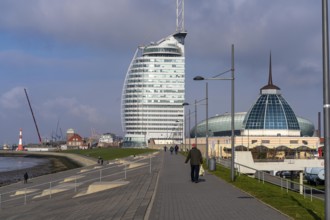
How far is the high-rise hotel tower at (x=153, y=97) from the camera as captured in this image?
186 meters

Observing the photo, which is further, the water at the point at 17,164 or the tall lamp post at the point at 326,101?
the water at the point at 17,164

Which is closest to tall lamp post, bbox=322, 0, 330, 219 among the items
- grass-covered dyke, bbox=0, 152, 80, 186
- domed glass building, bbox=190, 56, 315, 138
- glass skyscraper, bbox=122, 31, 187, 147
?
grass-covered dyke, bbox=0, 152, 80, 186

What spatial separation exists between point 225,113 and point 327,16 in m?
166

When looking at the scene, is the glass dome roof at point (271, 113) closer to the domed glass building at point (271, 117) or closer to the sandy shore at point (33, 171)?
the domed glass building at point (271, 117)

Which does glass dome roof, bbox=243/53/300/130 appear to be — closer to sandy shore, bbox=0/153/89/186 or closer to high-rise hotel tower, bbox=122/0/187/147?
high-rise hotel tower, bbox=122/0/187/147

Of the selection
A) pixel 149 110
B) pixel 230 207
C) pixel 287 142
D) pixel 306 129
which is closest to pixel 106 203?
pixel 230 207

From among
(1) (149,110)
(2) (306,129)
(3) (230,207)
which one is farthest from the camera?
(1) (149,110)

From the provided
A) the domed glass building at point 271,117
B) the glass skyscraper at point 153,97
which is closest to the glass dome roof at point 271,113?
the domed glass building at point 271,117

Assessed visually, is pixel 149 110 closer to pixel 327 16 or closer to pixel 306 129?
pixel 306 129

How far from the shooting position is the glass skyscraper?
609 ft

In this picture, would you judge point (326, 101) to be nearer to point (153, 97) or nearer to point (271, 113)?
point (271, 113)

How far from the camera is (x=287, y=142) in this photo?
420ft

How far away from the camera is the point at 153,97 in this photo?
188000 millimetres

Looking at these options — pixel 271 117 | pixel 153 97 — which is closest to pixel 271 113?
pixel 271 117
